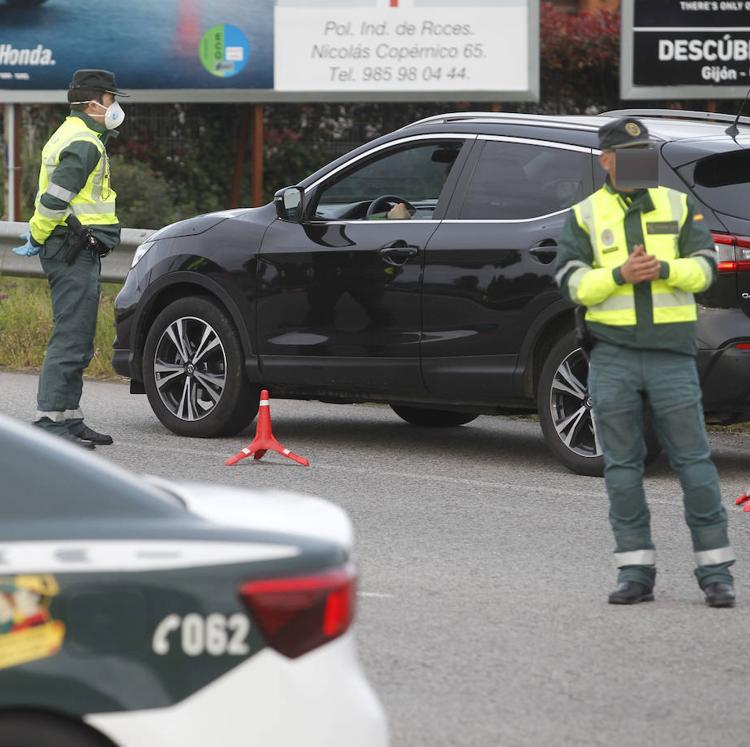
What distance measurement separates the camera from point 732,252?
8.90 meters

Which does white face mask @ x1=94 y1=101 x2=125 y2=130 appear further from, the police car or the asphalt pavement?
the police car

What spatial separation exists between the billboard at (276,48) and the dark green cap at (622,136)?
13250 millimetres

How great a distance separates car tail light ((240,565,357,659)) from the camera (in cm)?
354

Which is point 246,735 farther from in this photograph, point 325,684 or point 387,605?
point 387,605

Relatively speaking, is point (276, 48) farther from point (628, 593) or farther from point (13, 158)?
point (628, 593)

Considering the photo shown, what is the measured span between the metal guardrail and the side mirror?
506 centimetres

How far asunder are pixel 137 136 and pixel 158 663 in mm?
19733

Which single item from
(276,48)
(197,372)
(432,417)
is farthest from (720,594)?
(276,48)

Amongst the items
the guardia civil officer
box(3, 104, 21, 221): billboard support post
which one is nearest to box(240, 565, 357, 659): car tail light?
the guardia civil officer

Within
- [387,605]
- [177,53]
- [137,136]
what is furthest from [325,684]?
[137,136]

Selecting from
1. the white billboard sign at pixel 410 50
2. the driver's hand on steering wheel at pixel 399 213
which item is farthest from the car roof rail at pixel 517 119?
the white billboard sign at pixel 410 50

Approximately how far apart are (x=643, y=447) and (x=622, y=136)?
1103mm

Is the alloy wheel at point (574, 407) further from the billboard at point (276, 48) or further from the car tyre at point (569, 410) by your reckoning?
the billboard at point (276, 48)

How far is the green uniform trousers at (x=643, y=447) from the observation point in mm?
6645
